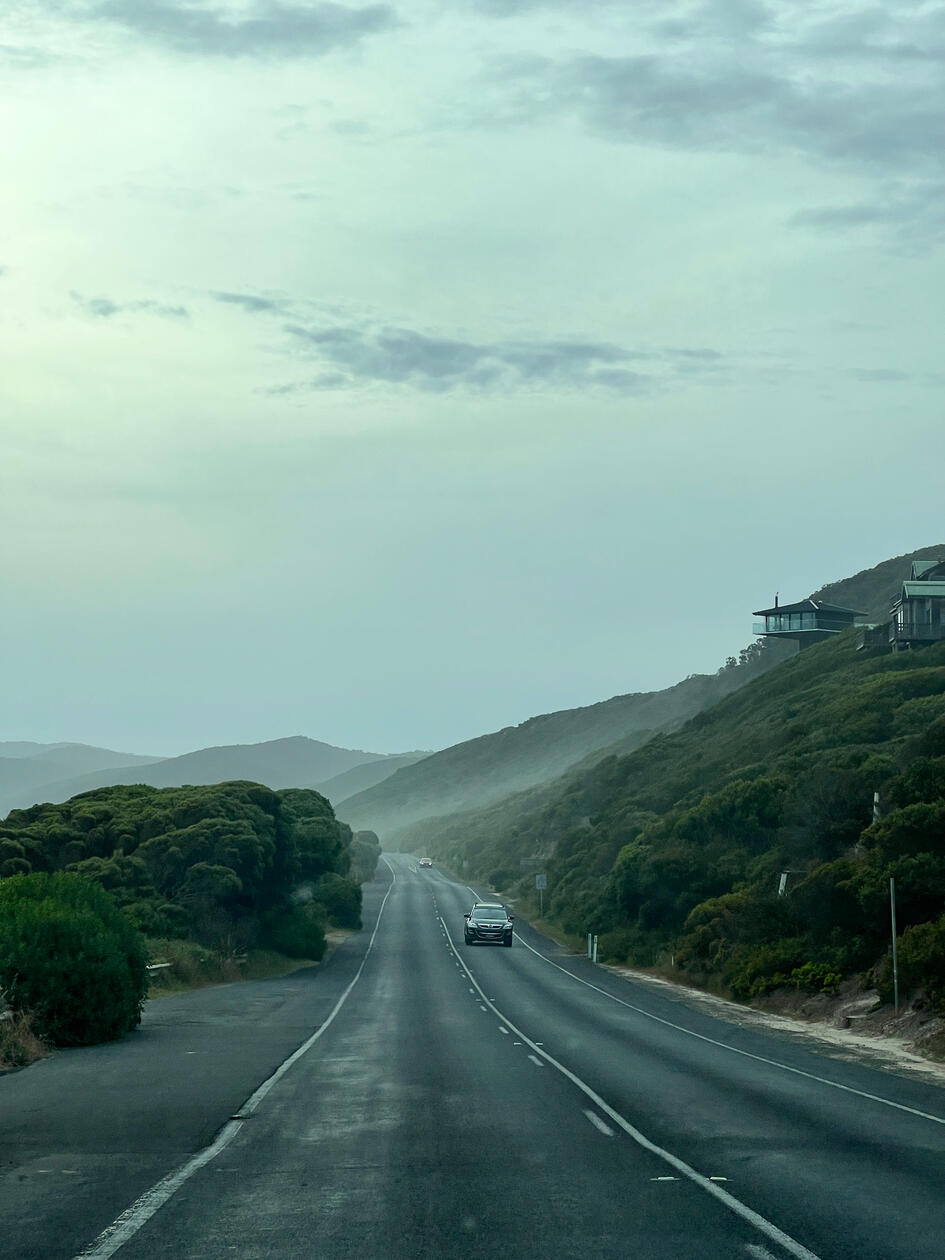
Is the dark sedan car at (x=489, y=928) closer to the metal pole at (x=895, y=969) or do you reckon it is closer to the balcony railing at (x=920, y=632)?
the balcony railing at (x=920, y=632)

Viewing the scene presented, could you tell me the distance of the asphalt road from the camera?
28.7 ft

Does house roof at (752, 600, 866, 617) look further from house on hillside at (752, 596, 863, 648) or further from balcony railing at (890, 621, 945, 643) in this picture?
balcony railing at (890, 621, 945, 643)

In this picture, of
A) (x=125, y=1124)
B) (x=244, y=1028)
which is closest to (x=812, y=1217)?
(x=125, y=1124)

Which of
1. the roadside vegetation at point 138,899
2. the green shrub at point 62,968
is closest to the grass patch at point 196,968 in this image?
the roadside vegetation at point 138,899

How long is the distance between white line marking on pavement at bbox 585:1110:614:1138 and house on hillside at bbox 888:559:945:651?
68295 millimetres

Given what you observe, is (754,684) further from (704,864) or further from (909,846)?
(909,846)

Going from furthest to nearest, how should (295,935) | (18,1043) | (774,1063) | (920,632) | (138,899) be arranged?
(920,632), (295,935), (138,899), (774,1063), (18,1043)

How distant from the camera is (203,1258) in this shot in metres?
8.05

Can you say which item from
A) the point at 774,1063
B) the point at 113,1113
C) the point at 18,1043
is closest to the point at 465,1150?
the point at 113,1113

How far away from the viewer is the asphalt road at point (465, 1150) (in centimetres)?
874

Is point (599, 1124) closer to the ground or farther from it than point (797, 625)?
closer to the ground

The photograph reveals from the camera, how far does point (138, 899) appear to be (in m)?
43.7

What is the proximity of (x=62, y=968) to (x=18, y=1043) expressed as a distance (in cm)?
202

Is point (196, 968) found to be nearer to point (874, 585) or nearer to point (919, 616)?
point (919, 616)
